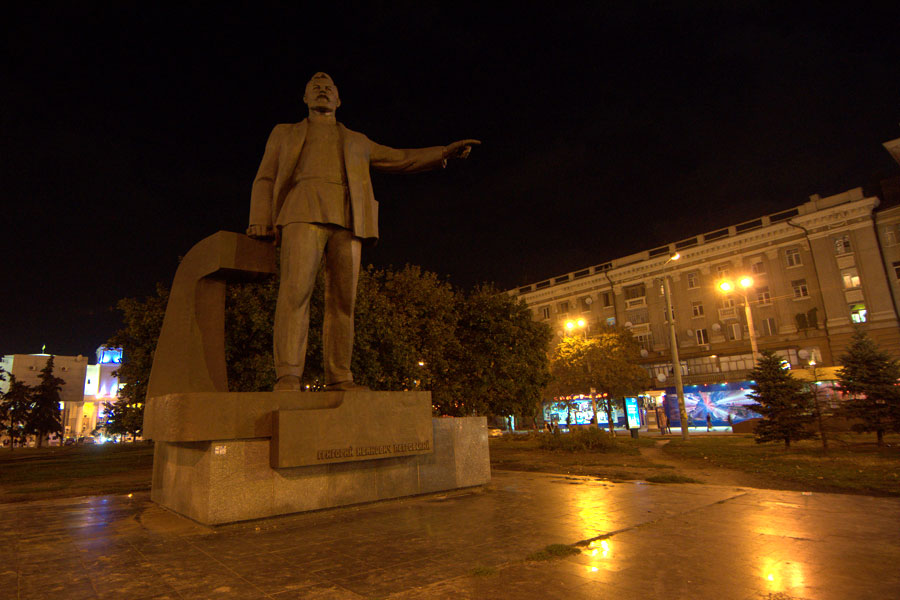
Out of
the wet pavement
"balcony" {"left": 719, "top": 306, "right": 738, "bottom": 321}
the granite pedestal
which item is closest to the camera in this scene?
the wet pavement

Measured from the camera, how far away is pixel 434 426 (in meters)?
7.91

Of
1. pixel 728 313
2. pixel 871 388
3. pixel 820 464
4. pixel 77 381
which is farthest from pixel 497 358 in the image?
pixel 77 381

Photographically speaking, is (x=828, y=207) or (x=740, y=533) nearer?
(x=740, y=533)

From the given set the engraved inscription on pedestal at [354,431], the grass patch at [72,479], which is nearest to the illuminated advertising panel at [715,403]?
the grass patch at [72,479]

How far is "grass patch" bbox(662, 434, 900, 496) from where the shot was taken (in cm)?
938

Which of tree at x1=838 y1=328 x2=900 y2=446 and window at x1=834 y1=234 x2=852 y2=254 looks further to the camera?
window at x1=834 y1=234 x2=852 y2=254

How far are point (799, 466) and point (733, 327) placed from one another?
105 feet

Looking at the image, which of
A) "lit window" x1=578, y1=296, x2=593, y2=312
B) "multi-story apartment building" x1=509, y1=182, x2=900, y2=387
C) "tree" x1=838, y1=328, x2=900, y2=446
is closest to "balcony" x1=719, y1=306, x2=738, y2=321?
"multi-story apartment building" x1=509, y1=182, x2=900, y2=387

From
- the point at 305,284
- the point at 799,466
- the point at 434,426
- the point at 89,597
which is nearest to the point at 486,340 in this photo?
the point at 799,466

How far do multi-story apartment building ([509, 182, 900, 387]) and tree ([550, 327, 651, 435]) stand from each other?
6.81 metres

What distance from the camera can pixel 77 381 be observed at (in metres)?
103

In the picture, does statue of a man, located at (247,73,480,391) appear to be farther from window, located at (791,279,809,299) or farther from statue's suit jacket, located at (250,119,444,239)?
window, located at (791,279,809,299)

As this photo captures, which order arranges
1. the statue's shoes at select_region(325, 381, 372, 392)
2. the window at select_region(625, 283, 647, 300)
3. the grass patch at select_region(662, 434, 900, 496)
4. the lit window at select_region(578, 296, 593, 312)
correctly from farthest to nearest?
the lit window at select_region(578, 296, 593, 312)
the window at select_region(625, 283, 647, 300)
the grass patch at select_region(662, 434, 900, 496)
the statue's shoes at select_region(325, 381, 372, 392)

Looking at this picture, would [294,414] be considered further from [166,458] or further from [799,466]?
[799,466]
